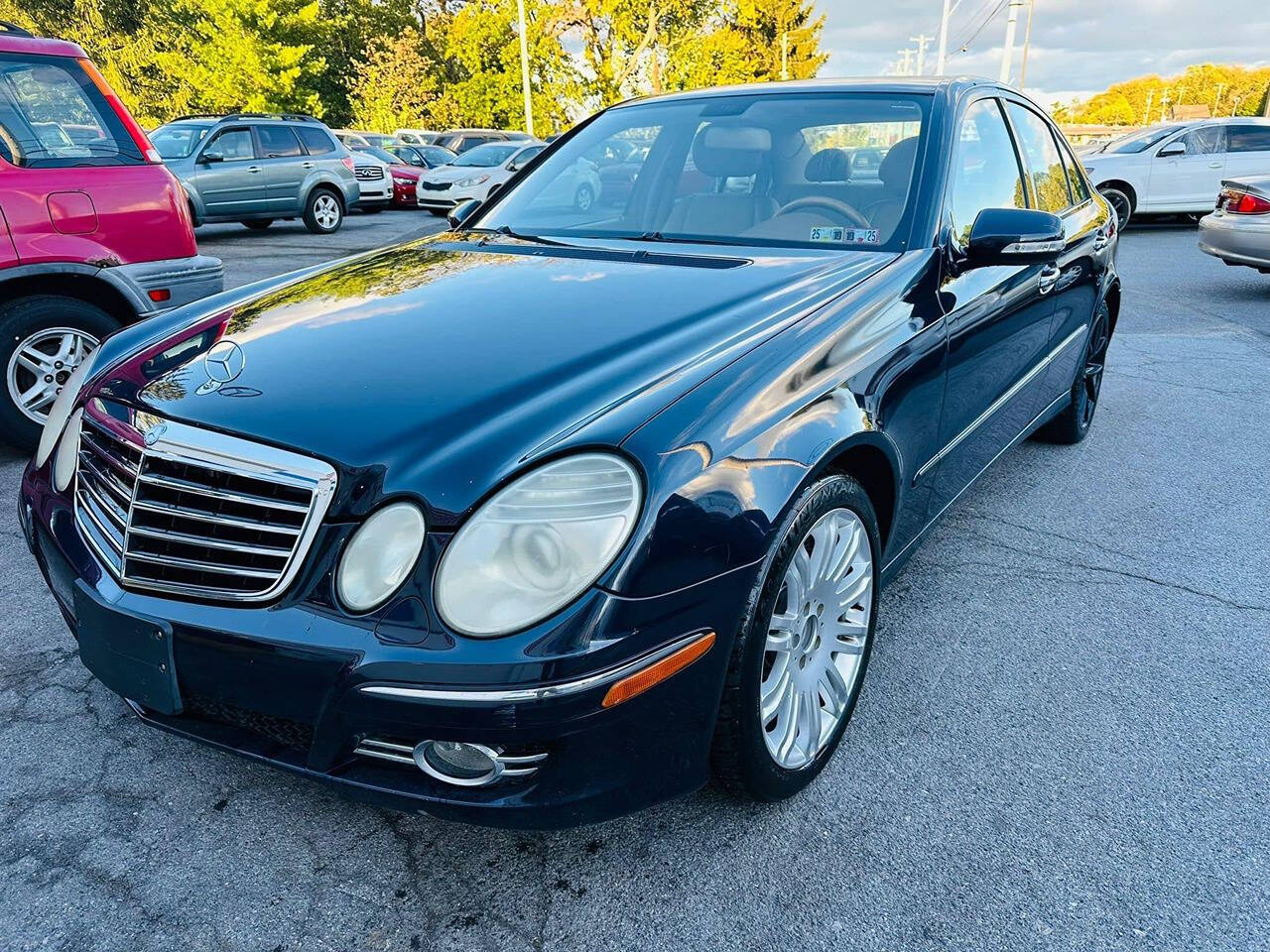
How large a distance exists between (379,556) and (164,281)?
368 centimetres

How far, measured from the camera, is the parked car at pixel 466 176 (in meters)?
15.6

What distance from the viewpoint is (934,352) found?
2498mm

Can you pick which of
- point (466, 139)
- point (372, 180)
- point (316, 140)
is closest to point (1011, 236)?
point (316, 140)

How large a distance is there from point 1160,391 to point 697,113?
385 cm

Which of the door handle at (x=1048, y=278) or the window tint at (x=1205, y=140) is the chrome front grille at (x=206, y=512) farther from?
the window tint at (x=1205, y=140)

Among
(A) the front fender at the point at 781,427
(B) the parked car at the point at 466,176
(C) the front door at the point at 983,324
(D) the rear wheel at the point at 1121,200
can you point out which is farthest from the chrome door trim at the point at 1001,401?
(B) the parked car at the point at 466,176

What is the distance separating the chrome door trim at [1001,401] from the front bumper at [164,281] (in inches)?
140

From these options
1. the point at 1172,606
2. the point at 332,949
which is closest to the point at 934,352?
the point at 1172,606

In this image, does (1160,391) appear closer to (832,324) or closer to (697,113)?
(697,113)

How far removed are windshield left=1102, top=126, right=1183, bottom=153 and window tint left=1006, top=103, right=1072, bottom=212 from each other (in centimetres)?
1171

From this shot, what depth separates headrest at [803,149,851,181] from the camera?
2.89 m

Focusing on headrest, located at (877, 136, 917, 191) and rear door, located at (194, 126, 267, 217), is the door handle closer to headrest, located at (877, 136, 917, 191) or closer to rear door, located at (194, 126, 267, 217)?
headrest, located at (877, 136, 917, 191)

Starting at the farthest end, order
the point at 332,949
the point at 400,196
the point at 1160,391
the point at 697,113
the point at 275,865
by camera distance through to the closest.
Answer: the point at 400,196 → the point at 1160,391 → the point at 697,113 → the point at 275,865 → the point at 332,949

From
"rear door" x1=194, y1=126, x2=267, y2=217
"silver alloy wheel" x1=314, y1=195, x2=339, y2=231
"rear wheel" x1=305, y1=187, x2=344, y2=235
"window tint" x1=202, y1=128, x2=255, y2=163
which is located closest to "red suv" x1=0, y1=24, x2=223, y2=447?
"rear door" x1=194, y1=126, x2=267, y2=217
